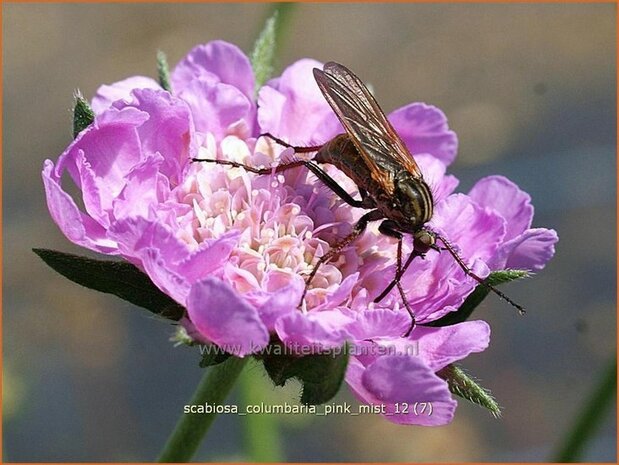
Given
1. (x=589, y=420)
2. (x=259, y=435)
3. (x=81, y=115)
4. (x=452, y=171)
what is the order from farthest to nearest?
(x=452, y=171) < (x=259, y=435) < (x=589, y=420) < (x=81, y=115)

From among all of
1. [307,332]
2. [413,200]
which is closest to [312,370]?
[307,332]

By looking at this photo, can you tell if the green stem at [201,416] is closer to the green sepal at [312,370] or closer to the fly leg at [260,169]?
the green sepal at [312,370]

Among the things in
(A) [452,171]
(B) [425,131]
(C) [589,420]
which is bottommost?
(A) [452,171]

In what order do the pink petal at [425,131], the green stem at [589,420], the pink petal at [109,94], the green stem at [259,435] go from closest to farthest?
1. the pink petal at [109,94]
2. the pink petal at [425,131]
3. the green stem at [589,420]
4. the green stem at [259,435]

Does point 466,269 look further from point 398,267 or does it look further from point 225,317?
point 225,317

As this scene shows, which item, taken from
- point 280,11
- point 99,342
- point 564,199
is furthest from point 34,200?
point 280,11

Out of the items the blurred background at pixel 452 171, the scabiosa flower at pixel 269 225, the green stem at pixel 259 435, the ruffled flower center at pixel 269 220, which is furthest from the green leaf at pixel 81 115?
the blurred background at pixel 452 171

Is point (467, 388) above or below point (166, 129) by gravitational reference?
below
